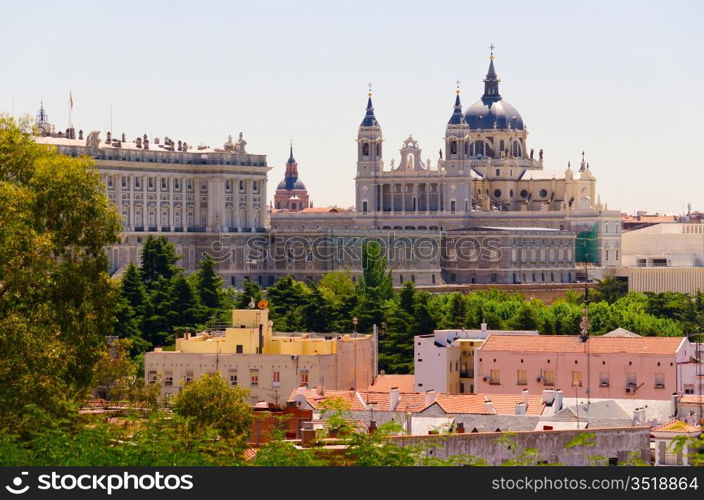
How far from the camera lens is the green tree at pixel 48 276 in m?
41.2

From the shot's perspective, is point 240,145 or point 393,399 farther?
point 240,145

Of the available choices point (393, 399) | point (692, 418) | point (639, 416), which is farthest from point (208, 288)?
point (639, 416)

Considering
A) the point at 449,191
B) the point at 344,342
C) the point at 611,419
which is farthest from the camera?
the point at 449,191

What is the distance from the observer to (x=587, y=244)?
192 m

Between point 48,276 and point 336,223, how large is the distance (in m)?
155

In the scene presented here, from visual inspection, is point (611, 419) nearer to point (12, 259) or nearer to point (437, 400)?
point (437, 400)

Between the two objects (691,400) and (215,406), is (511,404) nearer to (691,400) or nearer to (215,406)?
(691,400)

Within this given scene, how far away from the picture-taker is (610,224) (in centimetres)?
19550

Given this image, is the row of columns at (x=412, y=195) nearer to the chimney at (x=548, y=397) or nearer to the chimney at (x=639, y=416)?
the chimney at (x=548, y=397)

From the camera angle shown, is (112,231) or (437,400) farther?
(437,400)

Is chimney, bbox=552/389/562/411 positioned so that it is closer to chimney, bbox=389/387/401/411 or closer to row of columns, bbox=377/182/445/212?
chimney, bbox=389/387/401/411

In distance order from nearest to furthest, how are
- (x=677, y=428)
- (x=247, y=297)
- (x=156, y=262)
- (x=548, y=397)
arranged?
(x=677, y=428) → (x=548, y=397) → (x=247, y=297) → (x=156, y=262)

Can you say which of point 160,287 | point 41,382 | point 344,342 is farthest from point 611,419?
point 160,287

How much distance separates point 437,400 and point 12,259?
16207 mm
